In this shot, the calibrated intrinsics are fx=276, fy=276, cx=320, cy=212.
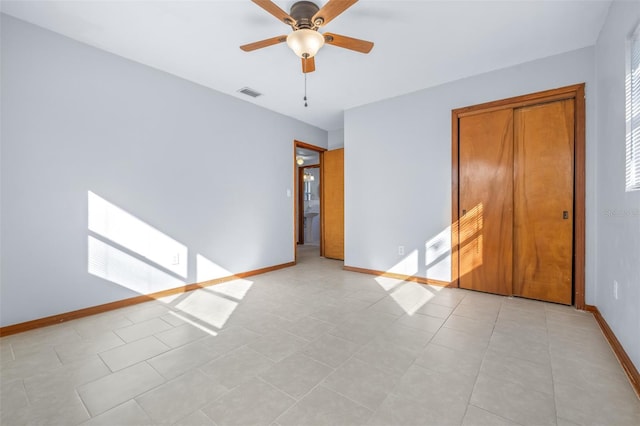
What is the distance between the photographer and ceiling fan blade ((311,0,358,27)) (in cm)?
186

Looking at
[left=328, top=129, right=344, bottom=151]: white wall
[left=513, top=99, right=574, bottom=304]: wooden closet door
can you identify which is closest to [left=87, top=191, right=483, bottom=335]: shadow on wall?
[left=513, top=99, right=574, bottom=304]: wooden closet door

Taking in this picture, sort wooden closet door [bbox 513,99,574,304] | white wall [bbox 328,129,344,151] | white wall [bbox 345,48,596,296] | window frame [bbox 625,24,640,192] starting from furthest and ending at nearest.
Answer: white wall [bbox 328,129,344,151] < white wall [bbox 345,48,596,296] < wooden closet door [bbox 513,99,574,304] < window frame [bbox 625,24,640,192]

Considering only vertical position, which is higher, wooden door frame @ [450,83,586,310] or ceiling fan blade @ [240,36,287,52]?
ceiling fan blade @ [240,36,287,52]

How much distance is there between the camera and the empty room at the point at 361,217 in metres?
1.63

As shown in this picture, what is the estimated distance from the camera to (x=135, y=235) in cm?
305

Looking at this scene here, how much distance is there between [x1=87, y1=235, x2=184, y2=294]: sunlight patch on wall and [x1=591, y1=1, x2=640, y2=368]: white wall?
13.5 ft

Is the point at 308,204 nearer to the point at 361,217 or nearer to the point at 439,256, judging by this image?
the point at 361,217

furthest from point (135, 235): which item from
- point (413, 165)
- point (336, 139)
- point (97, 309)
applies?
point (336, 139)

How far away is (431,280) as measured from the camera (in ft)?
12.3

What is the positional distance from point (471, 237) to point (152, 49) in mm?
4165

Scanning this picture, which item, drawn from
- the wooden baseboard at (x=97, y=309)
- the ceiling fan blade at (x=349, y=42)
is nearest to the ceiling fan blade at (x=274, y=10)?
the ceiling fan blade at (x=349, y=42)

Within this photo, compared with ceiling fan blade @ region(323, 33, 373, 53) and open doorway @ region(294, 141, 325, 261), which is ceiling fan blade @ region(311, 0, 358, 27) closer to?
ceiling fan blade @ region(323, 33, 373, 53)

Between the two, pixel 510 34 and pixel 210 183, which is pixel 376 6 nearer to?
pixel 510 34

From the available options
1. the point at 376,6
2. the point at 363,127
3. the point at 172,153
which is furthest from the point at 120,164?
the point at 363,127
